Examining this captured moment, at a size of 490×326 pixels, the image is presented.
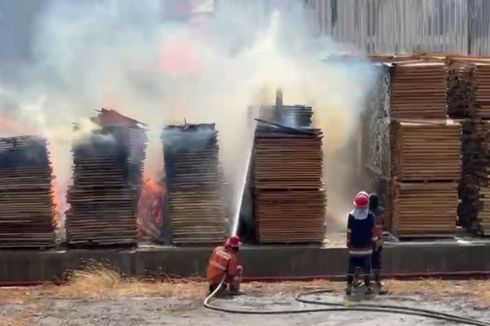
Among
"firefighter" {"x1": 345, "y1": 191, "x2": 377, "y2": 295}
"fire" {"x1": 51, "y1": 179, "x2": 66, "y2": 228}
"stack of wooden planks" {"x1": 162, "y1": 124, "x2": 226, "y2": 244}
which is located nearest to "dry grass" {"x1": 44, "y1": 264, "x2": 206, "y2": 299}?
"stack of wooden planks" {"x1": 162, "y1": 124, "x2": 226, "y2": 244}

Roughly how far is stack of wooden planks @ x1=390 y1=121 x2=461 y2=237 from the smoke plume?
10.3ft

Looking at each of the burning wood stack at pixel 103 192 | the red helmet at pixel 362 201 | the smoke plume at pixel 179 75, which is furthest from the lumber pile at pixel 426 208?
the burning wood stack at pixel 103 192

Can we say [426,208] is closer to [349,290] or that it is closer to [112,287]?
[349,290]

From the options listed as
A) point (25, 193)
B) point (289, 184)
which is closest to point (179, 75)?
point (289, 184)

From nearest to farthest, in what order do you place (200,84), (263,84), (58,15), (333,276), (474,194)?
(333,276) → (474,194) → (263,84) → (200,84) → (58,15)

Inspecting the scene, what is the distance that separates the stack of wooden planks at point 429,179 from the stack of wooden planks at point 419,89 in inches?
12.0

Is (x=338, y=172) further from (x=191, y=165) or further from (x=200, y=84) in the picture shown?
(x=191, y=165)

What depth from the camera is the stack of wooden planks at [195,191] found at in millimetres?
16422

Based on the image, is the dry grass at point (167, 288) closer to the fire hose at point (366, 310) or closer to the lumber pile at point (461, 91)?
the fire hose at point (366, 310)

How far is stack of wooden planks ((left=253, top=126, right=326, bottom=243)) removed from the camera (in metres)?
16.4

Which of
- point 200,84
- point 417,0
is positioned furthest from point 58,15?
point 417,0

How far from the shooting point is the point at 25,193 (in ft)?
53.3

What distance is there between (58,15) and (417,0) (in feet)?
36.9

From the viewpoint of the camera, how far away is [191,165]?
16.5 m
